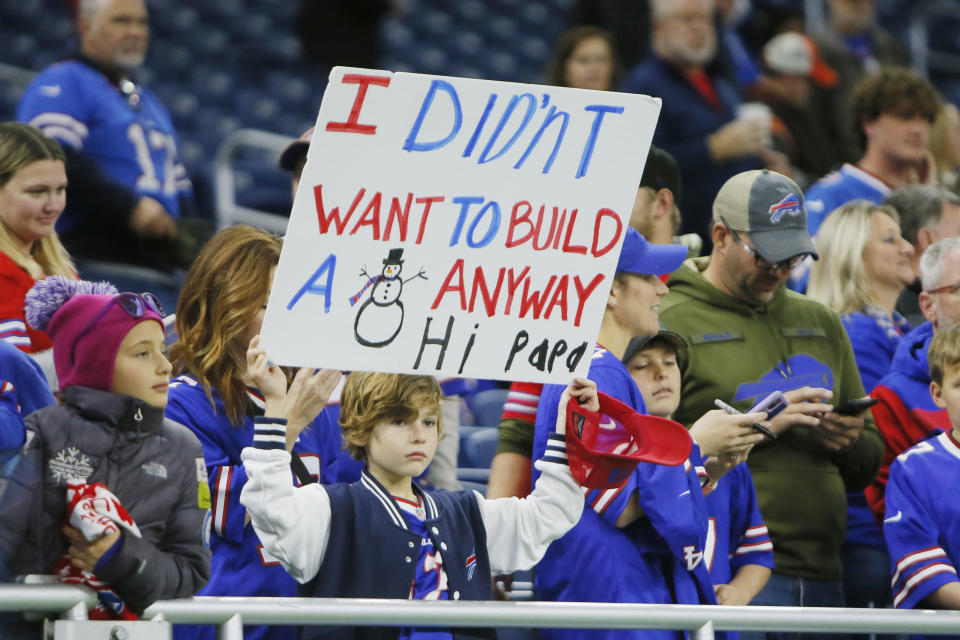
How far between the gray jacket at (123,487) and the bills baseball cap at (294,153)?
178cm

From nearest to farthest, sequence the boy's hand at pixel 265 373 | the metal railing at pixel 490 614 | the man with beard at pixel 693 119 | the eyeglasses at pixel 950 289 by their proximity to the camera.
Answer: the metal railing at pixel 490 614, the boy's hand at pixel 265 373, the eyeglasses at pixel 950 289, the man with beard at pixel 693 119

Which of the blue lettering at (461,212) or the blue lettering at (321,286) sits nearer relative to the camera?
the blue lettering at (321,286)

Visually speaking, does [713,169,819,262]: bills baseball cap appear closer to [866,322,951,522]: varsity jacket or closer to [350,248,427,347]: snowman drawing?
[866,322,951,522]: varsity jacket

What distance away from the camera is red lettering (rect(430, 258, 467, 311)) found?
322 centimetres

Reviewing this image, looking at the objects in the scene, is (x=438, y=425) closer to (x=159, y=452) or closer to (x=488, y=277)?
(x=488, y=277)

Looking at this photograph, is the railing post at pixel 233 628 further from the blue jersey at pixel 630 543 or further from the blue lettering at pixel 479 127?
the blue lettering at pixel 479 127

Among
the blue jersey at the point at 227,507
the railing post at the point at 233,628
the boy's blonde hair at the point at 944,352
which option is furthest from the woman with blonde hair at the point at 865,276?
the railing post at the point at 233,628

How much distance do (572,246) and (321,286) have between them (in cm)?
55

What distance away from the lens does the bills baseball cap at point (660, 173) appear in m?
4.73

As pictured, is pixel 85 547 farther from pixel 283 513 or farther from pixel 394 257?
pixel 394 257

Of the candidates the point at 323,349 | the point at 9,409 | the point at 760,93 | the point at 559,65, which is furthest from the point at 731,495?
the point at 760,93

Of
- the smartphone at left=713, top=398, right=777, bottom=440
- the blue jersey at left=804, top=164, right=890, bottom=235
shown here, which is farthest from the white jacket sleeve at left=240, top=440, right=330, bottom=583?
the blue jersey at left=804, top=164, right=890, bottom=235

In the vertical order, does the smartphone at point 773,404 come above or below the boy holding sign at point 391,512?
above

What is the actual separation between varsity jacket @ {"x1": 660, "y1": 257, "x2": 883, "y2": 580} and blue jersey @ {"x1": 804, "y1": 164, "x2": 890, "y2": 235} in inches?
64.2
